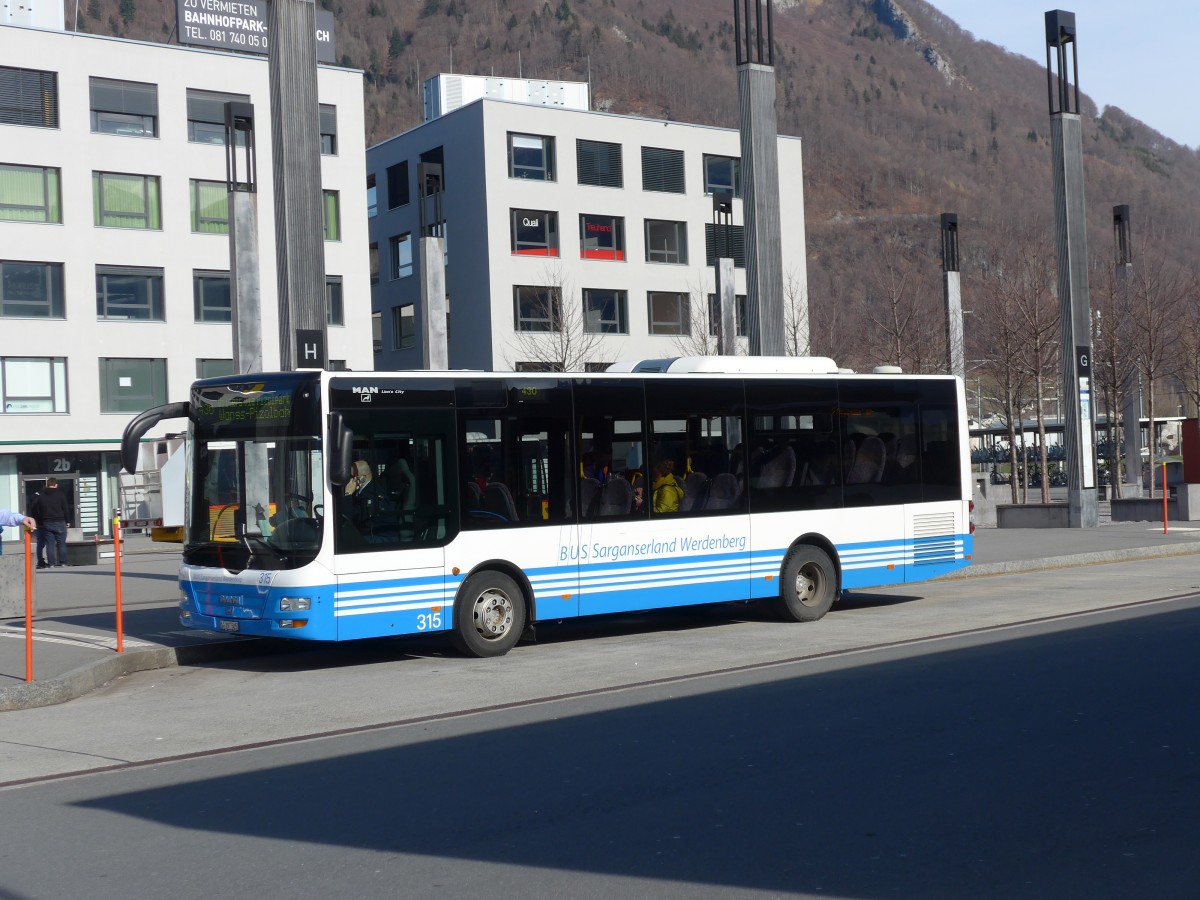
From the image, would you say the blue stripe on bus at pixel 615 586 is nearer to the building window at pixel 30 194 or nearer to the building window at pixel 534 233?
the building window at pixel 30 194

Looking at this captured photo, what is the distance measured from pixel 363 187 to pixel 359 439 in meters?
43.6

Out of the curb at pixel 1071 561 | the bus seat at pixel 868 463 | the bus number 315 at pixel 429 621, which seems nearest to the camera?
the bus number 315 at pixel 429 621

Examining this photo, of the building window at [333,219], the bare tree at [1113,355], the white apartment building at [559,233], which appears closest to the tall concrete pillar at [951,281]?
the bare tree at [1113,355]

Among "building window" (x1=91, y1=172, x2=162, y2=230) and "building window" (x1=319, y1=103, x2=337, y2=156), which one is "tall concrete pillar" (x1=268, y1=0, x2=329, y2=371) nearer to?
"building window" (x1=91, y1=172, x2=162, y2=230)

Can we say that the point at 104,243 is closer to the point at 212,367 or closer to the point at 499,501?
the point at 212,367

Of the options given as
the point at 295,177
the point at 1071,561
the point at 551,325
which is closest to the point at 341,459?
the point at 295,177

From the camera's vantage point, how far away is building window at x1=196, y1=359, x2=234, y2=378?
5128cm

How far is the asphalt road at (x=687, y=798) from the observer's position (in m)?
5.87

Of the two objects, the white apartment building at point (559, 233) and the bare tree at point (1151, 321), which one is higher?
the white apartment building at point (559, 233)

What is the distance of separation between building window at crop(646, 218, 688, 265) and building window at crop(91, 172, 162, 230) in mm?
21157

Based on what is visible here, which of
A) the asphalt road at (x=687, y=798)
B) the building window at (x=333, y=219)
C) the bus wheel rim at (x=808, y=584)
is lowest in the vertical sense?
the asphalt road at (x=687, y=798)

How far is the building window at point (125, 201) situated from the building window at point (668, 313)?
839 inches

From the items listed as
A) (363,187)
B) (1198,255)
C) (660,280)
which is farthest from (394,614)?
(1198,255)

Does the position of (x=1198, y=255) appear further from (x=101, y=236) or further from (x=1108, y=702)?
(x=1108, y=702)
